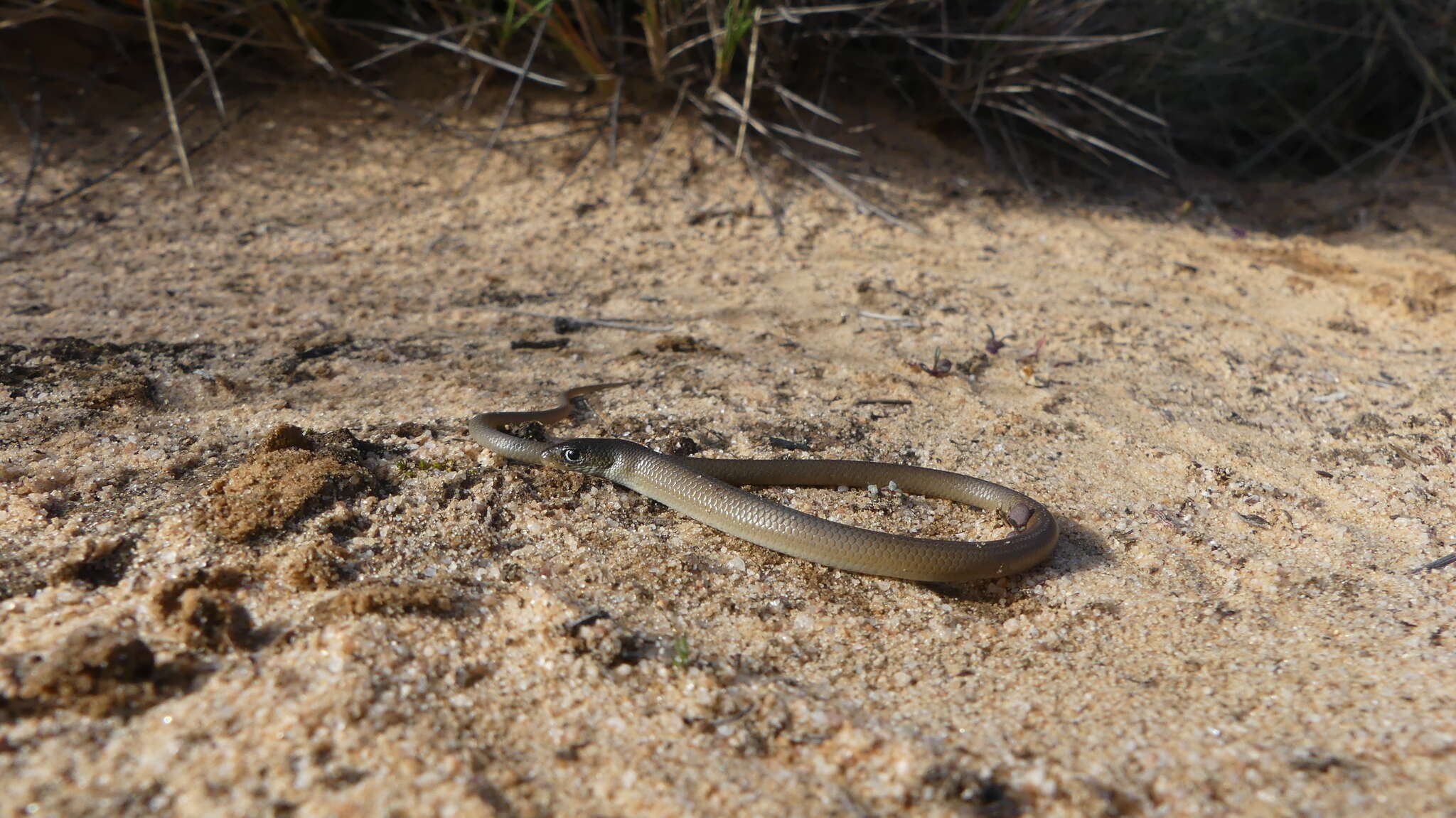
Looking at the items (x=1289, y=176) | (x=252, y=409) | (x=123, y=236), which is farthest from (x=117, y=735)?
(x=1289, y=176)

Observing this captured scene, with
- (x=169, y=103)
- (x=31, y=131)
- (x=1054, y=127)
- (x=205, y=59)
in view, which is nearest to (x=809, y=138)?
(x=1054, y=127)

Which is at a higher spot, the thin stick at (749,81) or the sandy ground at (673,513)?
the thin stick at (749,81)

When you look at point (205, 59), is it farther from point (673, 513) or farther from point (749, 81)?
point (673, 513)

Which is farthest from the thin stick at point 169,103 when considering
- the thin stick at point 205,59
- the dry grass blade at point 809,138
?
the dry grass blade at point 809,138

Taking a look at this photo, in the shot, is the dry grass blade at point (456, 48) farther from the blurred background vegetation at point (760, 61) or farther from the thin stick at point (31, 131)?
the thin stick at point (31, 131)

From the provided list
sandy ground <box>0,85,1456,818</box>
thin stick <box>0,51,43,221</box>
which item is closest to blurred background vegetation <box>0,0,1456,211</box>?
thin stick <box>0,51,43,221</box>

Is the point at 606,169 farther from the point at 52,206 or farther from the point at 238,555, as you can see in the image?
the point at 238,555
